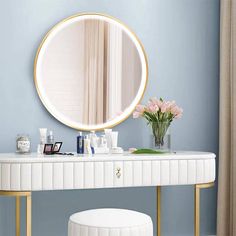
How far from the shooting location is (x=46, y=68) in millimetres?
3064

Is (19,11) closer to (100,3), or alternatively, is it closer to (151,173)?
(100,3)

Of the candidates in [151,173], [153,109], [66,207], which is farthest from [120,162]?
[66,207]

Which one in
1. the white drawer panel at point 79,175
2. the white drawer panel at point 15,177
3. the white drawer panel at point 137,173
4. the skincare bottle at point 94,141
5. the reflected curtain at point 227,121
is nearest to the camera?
the white drawer panel at point 15,177

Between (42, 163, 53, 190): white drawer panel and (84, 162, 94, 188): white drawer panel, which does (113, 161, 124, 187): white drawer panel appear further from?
(42, 163, 53, 190): white drawer panel

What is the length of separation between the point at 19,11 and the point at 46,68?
42 centimetres

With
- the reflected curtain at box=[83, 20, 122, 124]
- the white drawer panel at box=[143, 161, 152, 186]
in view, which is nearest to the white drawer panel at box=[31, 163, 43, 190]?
the white drawer panel at box=[143, 161, 152, 186]

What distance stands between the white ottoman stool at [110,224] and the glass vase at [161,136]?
2.22ft

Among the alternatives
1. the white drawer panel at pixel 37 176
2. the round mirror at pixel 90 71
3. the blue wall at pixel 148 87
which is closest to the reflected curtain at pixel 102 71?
the round mirror at pixel 90 71

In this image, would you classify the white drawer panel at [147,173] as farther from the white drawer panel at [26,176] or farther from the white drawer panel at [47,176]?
the white drawer panel at [26,176]

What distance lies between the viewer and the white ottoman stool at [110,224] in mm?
2246

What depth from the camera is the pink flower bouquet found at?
9.75ft

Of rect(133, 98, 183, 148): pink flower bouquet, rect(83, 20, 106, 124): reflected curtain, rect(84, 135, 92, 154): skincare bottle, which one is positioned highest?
rect(83, 20, 106, 124): reflected curtain

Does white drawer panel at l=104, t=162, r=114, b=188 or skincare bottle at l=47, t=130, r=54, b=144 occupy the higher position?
skincare bottle at l=47, t=130, r=54, b=144

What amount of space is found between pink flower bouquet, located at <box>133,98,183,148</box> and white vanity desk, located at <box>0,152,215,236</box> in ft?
0.77
